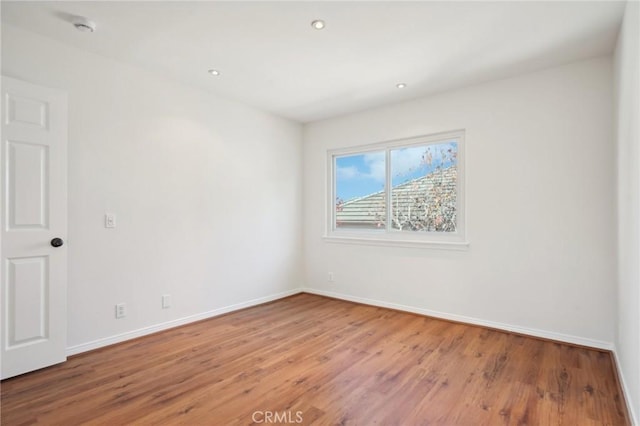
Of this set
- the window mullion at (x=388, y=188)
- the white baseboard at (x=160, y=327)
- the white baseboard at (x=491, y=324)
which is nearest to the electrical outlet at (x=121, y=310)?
the white baseboard at (x=160, y=327)

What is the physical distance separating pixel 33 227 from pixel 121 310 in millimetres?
1021

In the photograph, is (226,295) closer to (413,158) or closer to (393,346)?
(393,346)

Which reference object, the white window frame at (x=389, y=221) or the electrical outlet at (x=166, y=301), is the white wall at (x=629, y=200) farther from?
the electrical outlet at (x=166, y=301)

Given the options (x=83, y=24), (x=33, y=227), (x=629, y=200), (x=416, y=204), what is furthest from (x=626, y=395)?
(x=83, y=24)

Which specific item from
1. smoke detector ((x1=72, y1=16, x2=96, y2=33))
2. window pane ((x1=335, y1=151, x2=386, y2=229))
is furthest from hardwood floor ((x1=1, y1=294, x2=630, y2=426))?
smoke detector ((x1=72, y1=16, x2=96, y2=33))

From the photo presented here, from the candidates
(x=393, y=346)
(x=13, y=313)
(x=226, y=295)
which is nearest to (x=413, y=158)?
(x=393, y=346)

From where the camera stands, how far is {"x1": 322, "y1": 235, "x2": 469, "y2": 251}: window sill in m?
3.57

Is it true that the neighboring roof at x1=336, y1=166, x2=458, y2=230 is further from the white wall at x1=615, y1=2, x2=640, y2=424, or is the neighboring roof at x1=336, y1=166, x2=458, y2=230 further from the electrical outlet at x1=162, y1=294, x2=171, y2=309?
the electrical outlet at x1=162, y1=294, x2=171, y2=309

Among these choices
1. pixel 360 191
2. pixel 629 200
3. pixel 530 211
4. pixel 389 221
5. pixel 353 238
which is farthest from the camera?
pixel 360 191

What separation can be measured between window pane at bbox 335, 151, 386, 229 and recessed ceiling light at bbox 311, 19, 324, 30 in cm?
216

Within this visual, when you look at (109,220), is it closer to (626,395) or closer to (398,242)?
(398,242)

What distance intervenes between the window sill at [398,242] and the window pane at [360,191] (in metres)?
0.21

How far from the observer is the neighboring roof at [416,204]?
148 inches

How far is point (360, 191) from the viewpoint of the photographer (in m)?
4.57
